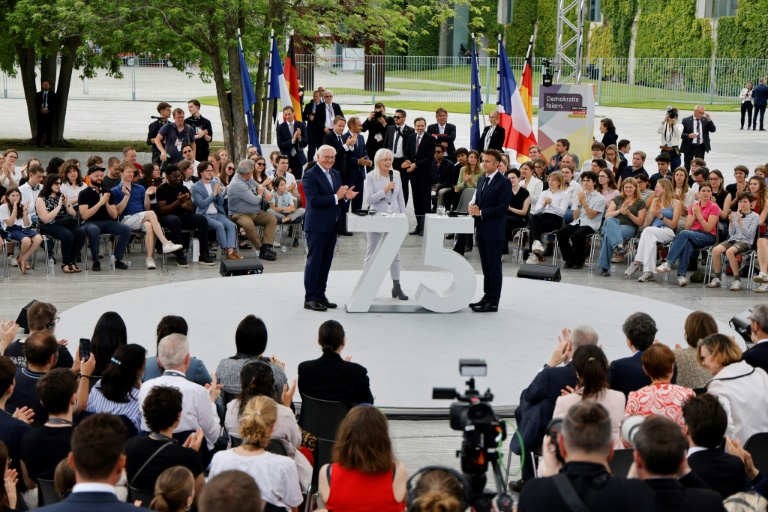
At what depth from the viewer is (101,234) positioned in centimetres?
1366

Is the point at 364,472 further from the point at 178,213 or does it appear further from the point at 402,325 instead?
the point at 178,213

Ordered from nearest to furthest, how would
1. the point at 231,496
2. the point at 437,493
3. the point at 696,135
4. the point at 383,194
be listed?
the point at 231,496
the point at 437,493
the point at 383,194
the point at 696,135

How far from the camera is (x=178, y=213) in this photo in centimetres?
1404

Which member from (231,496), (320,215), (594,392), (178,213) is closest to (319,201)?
(320,215)

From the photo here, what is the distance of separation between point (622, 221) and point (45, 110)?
17.8 metres

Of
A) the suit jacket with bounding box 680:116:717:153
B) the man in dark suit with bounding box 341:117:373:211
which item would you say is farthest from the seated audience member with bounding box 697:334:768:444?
the suit jacket with bounding box 680:116:717:153

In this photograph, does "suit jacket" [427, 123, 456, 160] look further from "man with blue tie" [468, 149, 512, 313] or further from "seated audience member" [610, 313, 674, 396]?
"seated audience member" [610, 313, 674, 396]

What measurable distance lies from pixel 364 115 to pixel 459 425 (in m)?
32.7

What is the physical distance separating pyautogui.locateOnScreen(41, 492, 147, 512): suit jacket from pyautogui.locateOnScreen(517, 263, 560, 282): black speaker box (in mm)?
9613

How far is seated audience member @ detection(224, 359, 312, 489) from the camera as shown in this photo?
5898 mm

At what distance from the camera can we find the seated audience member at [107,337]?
23.2ft

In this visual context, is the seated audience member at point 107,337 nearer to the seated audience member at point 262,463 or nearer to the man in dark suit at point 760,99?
the seated audience member at point 262,463

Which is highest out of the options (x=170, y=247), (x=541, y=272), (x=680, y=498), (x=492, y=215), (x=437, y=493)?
(x=492, y=215)

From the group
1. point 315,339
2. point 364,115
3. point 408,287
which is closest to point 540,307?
point 408,287
